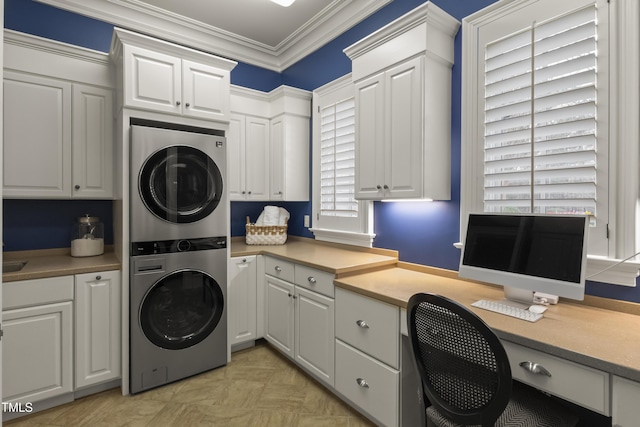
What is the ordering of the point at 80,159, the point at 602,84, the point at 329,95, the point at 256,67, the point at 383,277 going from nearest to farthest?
1. the point at 602,84
2. the point at 383,277
3. the point at 80,159
4. the point at 329,95
5. the point at 256,67

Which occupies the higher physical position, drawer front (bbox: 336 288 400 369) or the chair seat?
drawer front (bbox: 336 288 400 369)

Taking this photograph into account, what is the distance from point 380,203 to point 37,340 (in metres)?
2.48

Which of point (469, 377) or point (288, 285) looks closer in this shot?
point (469, 377)

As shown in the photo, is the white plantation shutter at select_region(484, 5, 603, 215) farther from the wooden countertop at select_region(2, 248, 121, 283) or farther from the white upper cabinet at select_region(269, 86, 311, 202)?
the wooden countertop at select_region(2, 248, 121, 283)

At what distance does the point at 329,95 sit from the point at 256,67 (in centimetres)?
117

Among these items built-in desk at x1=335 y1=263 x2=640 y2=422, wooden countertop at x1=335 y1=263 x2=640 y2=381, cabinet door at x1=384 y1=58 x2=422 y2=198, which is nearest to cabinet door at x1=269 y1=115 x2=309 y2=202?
cabinet door at x1=384 y1=58 x2=422 y2=198

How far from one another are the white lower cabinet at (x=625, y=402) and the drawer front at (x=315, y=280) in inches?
55.0

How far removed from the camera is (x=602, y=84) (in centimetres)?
154

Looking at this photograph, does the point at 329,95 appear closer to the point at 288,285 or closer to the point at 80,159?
the point at 288,285

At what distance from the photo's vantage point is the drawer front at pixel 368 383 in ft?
5.87

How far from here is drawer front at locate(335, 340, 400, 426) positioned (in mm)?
1789

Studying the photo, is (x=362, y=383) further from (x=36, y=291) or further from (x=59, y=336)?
(x=36, y=291)

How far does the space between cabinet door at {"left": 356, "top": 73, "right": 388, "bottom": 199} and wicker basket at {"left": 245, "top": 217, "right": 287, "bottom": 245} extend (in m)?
1.16

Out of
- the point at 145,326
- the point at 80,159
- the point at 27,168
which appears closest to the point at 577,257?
the point at 145,326
